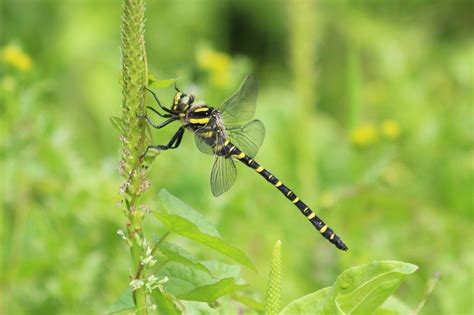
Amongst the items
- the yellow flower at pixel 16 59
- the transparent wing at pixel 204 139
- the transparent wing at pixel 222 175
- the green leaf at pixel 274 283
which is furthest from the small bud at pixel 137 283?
the yellow flower at pixel 16 59

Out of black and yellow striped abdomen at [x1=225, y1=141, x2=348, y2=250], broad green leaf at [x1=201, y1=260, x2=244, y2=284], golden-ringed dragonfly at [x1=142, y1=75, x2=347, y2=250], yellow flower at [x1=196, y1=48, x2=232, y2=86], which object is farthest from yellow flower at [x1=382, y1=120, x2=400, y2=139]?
broad green leaf at [x1=201, y1=260, x2=244, y2=284]

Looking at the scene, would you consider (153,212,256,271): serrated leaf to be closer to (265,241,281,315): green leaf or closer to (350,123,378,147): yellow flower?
(265,241,281,315): green leaf

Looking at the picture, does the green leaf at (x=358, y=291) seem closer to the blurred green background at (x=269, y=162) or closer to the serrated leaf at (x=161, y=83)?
the serrated leaf at (x=161, y=83)

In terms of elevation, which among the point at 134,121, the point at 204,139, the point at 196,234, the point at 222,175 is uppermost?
the point at 204,139

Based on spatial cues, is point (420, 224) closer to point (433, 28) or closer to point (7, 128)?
point (7, 128)

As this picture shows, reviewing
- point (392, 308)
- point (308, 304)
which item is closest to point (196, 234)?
point (308, 304)

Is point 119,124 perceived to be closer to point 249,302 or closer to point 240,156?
point 249,302
